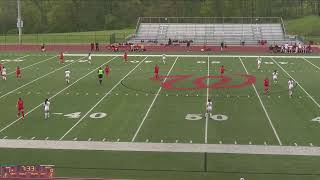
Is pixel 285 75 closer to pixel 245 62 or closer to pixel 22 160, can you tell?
pixel 245 62

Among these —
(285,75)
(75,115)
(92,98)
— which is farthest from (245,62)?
(75,115)

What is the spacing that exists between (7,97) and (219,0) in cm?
7573

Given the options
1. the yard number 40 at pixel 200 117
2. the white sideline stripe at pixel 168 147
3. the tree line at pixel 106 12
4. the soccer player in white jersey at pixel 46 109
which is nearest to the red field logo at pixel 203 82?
the yard number 40 at pixel 200 117

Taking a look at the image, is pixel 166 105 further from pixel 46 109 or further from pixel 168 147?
pixel 168 147

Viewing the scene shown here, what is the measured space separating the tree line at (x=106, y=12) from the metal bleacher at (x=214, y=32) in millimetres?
30089

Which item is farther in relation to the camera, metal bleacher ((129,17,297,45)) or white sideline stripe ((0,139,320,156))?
metal bleacher ((129,17,297,45))

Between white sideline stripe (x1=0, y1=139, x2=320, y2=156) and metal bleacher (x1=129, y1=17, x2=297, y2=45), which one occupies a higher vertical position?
metal bleacher (x1=129, y1=17, x2=297, y2=45)

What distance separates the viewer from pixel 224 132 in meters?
19.6

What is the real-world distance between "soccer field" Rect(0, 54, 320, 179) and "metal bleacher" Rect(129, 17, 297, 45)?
2207cm

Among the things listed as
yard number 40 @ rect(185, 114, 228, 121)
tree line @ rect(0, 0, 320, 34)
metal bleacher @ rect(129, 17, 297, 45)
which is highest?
tree line @ rect(0, 0, 320, 34)

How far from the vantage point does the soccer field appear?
1917cm

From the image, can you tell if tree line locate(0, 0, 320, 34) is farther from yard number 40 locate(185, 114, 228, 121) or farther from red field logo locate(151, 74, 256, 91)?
yard number 40 locate(185, 114, 228, 121)

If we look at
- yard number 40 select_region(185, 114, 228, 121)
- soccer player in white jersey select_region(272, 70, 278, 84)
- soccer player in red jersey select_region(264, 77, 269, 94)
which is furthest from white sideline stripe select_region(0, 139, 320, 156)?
soccer player in white jersey select_region(272, 70, 278, 84)

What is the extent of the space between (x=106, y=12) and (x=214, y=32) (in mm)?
43484
